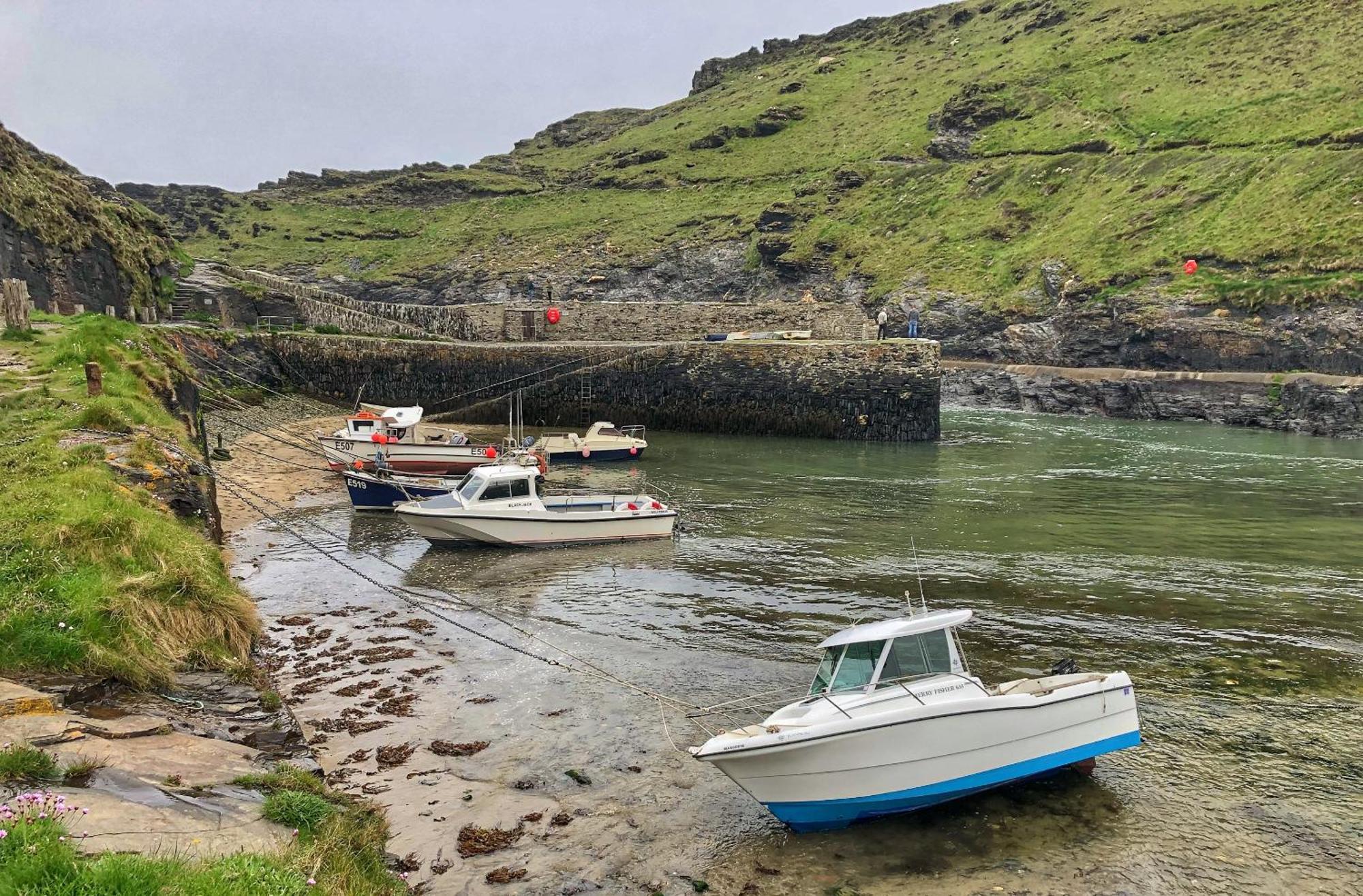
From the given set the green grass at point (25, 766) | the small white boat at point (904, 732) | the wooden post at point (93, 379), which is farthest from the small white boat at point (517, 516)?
the green grass at point (25, 766)

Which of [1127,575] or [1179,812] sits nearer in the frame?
[1179,812]

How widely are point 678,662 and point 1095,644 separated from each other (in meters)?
6.57

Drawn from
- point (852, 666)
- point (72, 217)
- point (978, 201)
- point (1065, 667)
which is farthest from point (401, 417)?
point (978, 201)

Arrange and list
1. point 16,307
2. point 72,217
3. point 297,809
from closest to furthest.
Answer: point 297,809 < point 16,307 < point 72,217

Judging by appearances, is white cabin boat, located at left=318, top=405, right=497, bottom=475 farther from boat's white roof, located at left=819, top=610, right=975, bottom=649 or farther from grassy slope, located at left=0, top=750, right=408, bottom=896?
grassy slope, located at left=0, top=750, right=408, bottom=896

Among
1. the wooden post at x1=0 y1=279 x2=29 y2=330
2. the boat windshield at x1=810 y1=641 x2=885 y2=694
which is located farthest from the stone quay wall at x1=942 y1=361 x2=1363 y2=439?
the wooden post at x1=0 y1=279 x2=29 y2=330

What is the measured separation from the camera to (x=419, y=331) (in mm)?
48156

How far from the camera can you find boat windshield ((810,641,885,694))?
8.62 m

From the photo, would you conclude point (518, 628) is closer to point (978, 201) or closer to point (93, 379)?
point (93, 379)

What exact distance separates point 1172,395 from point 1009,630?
4117cm

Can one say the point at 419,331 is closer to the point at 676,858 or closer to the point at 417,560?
the point at 417,560

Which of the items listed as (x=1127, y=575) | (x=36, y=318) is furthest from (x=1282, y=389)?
(x=36, y=318)

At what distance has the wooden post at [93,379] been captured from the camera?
48.6 feet

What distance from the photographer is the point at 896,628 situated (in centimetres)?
866
